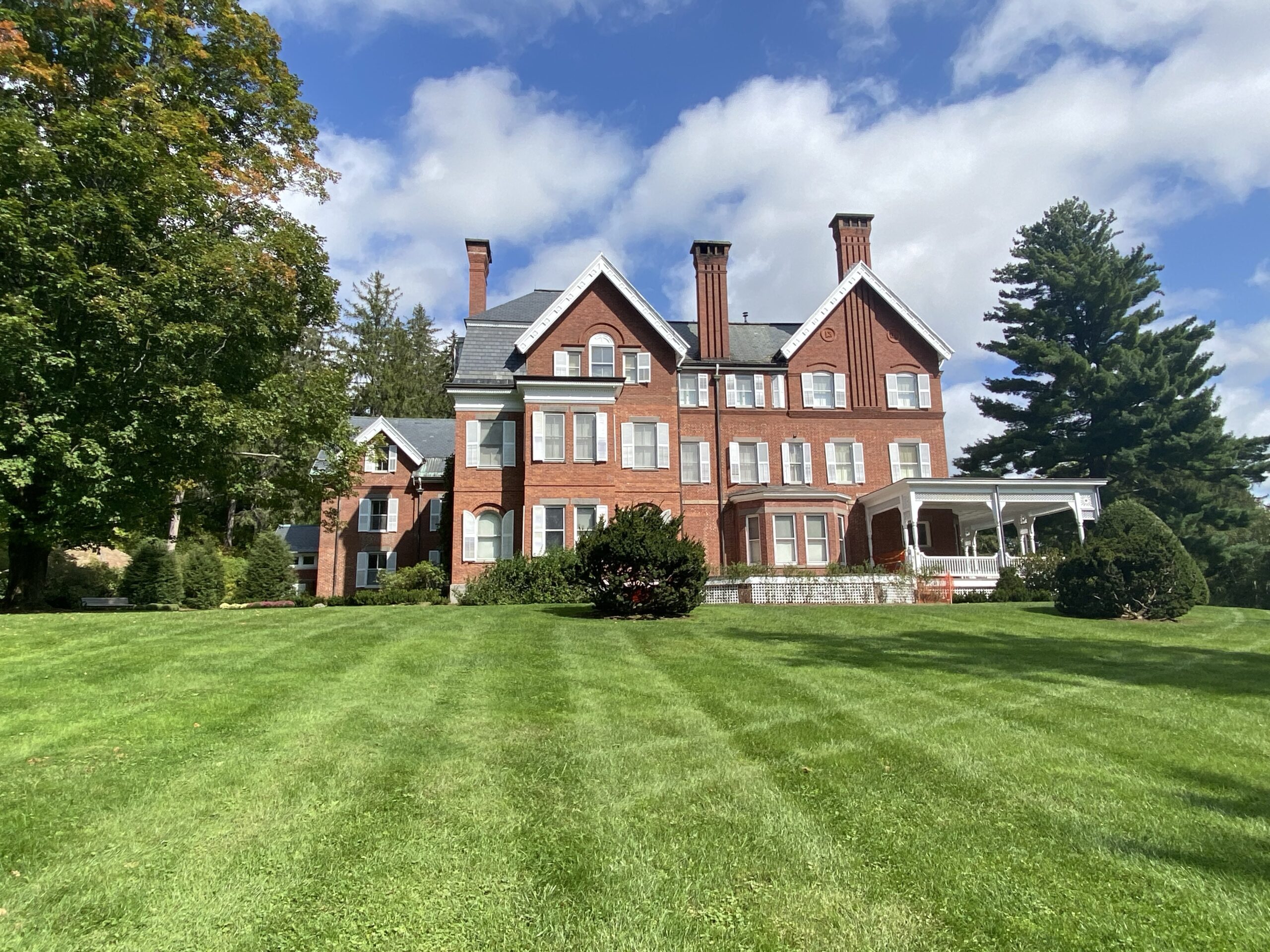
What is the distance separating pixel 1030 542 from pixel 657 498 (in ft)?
48.5

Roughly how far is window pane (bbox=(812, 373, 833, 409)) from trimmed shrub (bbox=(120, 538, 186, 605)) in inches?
984

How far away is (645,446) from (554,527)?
14.8 feet

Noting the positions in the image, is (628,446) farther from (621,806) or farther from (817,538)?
(621,806)

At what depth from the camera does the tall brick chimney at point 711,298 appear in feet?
99.6

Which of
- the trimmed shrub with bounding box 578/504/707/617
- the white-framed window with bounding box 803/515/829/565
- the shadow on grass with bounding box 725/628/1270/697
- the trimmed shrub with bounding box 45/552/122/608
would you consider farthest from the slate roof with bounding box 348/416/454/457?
the shadow on grass with bounding box 725/628/1270/697

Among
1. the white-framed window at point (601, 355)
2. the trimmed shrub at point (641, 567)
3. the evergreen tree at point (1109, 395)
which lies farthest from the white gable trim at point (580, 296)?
the evergreen tree at point (1109, 395)

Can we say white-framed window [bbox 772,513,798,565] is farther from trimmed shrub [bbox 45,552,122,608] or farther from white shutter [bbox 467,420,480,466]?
trimmed shrub [bbox 45,552,122,608]

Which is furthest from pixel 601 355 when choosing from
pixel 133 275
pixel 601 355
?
pixel 133 275

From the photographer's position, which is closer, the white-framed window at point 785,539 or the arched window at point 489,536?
the arched window at point 489,536

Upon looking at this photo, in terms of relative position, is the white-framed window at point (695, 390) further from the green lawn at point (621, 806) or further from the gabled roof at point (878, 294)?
the green lawn at point (621, 806)

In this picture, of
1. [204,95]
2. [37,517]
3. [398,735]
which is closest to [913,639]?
[398,735]

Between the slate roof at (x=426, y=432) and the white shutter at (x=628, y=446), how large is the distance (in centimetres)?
1056

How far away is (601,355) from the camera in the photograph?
2764 centimetres

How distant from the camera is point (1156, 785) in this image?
562 cm
